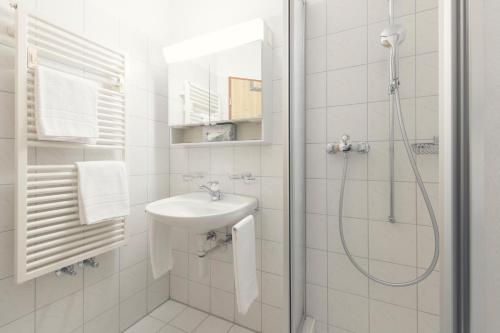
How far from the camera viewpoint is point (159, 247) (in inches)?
58.6

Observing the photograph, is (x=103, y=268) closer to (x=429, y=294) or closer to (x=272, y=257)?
(x=272, y=257)

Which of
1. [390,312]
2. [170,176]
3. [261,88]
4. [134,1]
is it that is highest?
[134,1]

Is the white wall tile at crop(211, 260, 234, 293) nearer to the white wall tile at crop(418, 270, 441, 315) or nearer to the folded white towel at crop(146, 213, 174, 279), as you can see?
the folded white towel at crop(146, 213, 174, 279)

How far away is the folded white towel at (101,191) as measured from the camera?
3.75 ft

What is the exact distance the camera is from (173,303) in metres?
1.76

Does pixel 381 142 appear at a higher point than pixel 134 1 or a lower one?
lower

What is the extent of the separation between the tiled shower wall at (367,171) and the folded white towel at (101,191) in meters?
1.10

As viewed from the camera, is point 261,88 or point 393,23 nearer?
point 393,23

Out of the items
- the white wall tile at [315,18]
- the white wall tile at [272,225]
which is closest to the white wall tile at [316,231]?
the white wall tile at [272,225]

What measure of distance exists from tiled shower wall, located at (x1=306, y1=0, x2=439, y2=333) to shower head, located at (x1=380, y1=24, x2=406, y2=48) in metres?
0.05

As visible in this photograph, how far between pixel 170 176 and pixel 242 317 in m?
1.16

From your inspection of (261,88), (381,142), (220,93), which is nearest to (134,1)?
(220,93)

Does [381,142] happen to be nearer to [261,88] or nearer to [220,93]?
[261,88]

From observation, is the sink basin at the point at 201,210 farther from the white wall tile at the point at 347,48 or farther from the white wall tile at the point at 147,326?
the white wall tile at the point at 347,48
